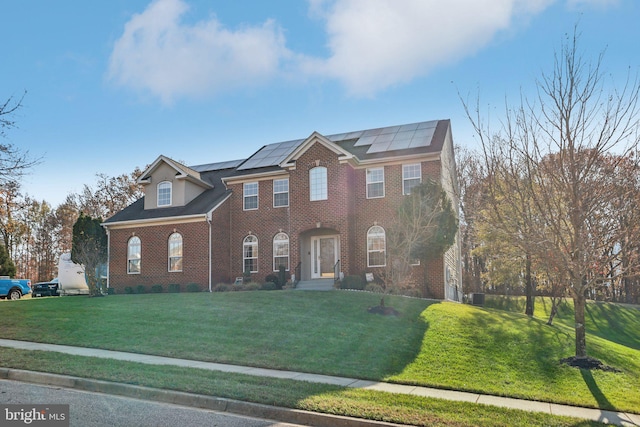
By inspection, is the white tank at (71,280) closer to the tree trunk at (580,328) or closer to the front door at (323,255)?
the front door at (323,255)

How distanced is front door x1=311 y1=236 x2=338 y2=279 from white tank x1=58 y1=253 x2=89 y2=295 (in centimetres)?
1707

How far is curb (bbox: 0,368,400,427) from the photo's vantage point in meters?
7.82

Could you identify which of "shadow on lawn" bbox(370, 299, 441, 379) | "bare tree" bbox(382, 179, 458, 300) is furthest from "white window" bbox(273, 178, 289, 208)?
"shadow on lawn" bbox(370, 299, 441, 379)

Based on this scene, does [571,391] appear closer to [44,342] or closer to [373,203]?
[44,342]

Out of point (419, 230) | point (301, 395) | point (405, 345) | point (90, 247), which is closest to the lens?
point (301, 395)

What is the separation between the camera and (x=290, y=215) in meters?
25.5

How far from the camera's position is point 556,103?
38.4ft

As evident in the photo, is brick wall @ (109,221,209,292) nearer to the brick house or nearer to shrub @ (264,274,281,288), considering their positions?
the brick house

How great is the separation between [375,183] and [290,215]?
4.49 meters

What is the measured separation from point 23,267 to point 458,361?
197 feet

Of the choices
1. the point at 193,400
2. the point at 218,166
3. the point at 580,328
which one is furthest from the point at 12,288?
the point at 580,328

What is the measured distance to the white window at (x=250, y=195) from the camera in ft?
89.5

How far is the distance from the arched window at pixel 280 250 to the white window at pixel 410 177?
6.46 meters

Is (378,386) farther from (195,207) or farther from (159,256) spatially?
(159,256)
